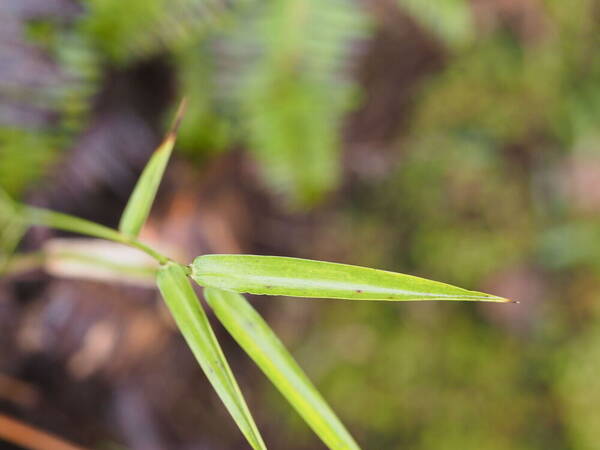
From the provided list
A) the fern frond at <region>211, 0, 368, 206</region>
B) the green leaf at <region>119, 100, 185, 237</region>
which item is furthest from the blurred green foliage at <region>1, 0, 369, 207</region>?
the green leaf at <region>119, 100, 185, 237</region>

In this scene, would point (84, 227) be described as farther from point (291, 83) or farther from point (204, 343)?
point (291, 83)

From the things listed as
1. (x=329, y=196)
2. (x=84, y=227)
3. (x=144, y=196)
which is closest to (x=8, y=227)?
(x=84, y=227)

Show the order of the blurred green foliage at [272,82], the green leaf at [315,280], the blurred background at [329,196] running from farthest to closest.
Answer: the blurred green foliage at [272,82] → the blurred background at [329,196] → the green leaf at [315,280]

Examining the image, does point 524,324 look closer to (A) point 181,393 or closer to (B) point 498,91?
(B) point 498,91

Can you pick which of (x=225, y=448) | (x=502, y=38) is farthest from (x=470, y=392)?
(x=502, y=38)

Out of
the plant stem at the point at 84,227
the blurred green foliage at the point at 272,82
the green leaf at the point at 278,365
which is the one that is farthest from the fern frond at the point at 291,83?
the green leaf at the point at 278,365

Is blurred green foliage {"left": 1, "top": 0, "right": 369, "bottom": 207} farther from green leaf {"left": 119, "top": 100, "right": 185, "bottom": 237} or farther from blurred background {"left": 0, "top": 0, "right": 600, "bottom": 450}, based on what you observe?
green leaf {"left": 119, "top": 100, "right": 185, "bottom": 237}

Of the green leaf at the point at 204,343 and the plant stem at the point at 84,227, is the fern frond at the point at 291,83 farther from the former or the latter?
the green leaf at the point at 204,343
